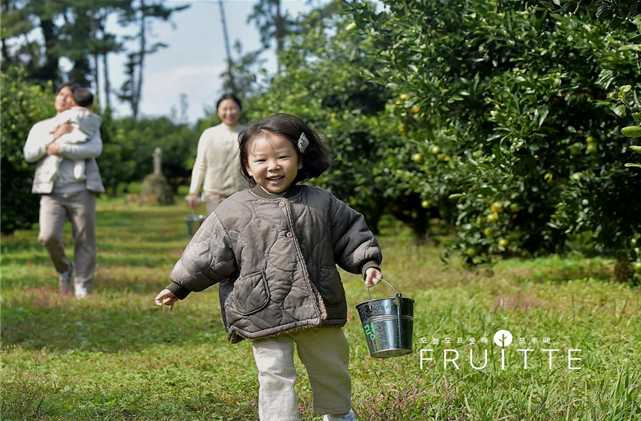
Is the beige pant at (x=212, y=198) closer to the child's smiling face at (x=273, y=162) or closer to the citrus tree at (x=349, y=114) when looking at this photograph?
the citrus tree at (x=349, y=114)

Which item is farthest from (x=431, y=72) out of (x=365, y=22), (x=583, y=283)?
(x=583, y=283)

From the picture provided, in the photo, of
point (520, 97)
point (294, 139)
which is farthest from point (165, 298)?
point (520, 97)

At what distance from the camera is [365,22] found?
252 inches

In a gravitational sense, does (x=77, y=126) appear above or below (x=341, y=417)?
above

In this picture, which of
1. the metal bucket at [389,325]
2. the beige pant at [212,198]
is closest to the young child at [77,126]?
the beige pant at [212,198]

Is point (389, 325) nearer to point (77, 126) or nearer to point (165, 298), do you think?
point (165, 298)

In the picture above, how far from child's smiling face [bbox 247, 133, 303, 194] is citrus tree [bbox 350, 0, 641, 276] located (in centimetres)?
209

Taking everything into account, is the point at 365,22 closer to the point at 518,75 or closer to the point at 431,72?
the point at 431,72

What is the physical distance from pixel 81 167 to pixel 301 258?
4.92 meters

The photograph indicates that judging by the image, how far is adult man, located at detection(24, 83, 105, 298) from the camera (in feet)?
26.1

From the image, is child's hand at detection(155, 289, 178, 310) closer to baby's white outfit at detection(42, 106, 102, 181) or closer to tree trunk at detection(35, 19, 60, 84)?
baby's white outfit at detection(42, 106, 102, 181)

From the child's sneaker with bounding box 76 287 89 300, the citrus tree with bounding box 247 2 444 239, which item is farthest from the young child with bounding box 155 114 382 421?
the citrus tree with bounding box 247 2 444 239

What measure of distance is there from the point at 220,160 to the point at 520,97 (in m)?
3.18

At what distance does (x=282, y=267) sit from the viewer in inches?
142
